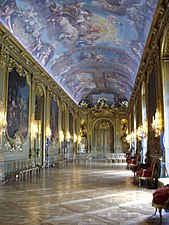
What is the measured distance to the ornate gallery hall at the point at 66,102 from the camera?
6.79 m

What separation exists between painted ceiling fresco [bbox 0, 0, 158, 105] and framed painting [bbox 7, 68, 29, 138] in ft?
6.90

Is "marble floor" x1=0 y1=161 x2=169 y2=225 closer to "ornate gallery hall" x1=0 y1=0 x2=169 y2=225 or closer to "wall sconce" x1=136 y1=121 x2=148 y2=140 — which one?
"ornate gallery hall" x1=0 y1=0 x2=169 y2=225

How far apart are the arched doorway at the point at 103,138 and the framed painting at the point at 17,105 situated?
20217 millimetres

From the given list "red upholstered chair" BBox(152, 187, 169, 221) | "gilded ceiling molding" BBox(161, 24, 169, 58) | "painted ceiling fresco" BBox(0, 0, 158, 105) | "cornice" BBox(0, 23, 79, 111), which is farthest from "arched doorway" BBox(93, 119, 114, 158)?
"red upholstered chair" BBox(152, 187, 169, 221)

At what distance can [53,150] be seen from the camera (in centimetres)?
2003

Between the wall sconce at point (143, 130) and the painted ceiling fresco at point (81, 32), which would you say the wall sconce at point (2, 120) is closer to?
the painted ceiling fresco at point (81, 32)

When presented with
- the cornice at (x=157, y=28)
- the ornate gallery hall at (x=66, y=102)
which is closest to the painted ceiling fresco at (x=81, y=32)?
the ornate gallery hall at (x=66, y=102)

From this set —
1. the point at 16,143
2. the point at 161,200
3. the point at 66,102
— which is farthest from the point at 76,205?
the point at 66,102

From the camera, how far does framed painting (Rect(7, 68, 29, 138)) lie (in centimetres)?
1218

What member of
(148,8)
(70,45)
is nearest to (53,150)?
(70,45)

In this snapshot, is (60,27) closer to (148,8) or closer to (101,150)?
(148,8)

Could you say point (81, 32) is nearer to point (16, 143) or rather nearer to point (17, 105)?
point (17, 105)

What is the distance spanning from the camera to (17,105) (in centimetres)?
1302

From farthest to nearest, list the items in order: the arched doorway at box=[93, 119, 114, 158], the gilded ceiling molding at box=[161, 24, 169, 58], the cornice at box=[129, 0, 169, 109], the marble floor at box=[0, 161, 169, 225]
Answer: the arched doorway at box=[93, 119, 114, 158]
the gilded ceiling molding at box=[161, 24, 169, 58]
the cornice at box=[129, 0, 169, 109]
the marble floor at box=[0, 161, 169, 225]
